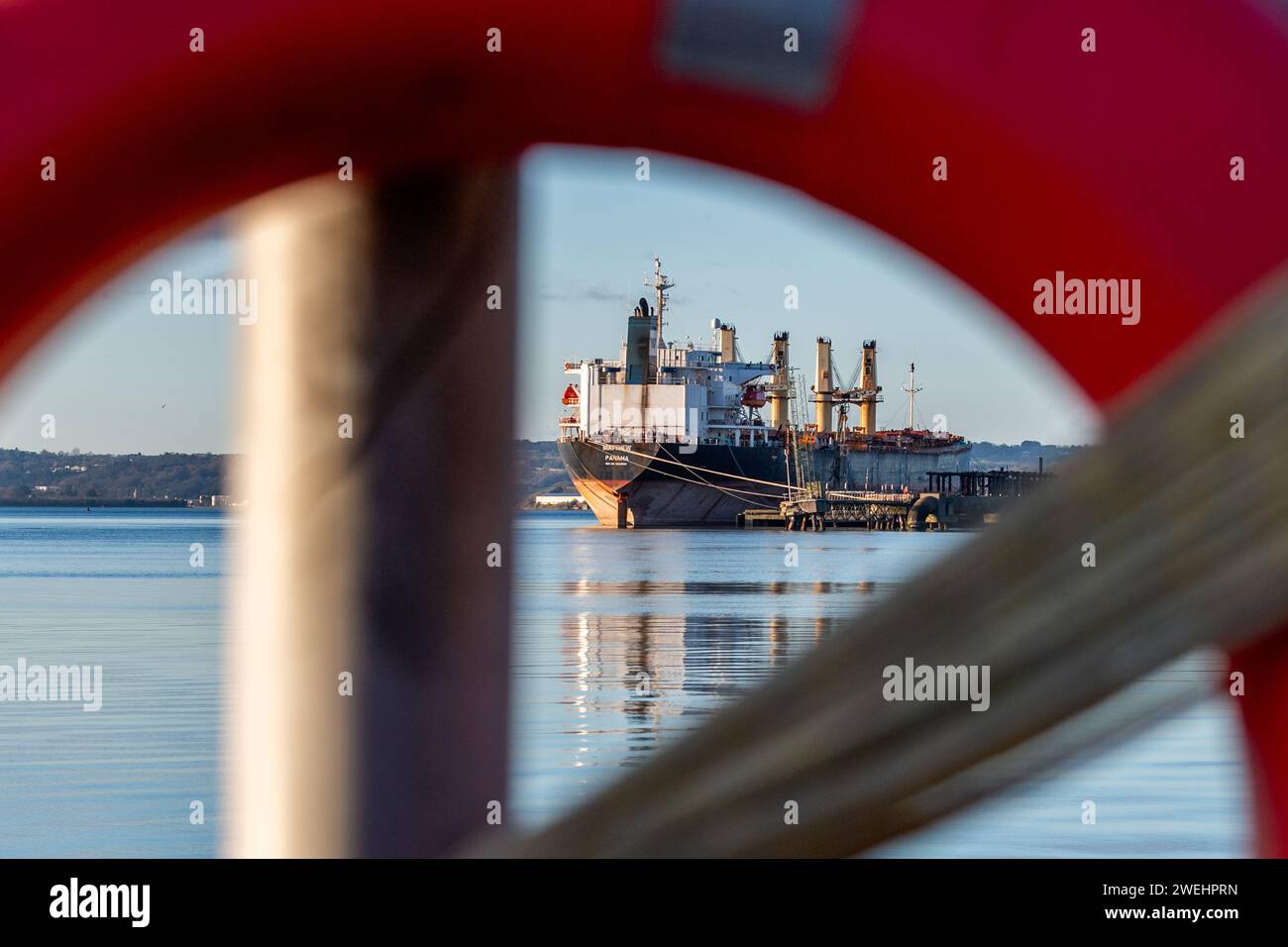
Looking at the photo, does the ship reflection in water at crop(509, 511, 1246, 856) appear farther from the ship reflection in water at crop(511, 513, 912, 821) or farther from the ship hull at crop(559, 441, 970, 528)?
the ship hull at crop(559, 441, 970, 528)

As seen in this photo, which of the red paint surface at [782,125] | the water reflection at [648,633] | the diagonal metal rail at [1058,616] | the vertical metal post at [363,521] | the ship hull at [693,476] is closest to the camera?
the diagonal metal rail at [1058,616]

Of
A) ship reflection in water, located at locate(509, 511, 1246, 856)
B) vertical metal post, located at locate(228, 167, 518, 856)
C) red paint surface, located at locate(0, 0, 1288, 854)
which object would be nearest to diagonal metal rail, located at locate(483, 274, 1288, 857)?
ship reflection in water, located at locate(509, 511, 1246, 856)

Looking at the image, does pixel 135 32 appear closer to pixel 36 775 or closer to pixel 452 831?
pixel 452 831

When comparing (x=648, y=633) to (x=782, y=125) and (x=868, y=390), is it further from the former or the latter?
(x=868, y=390)

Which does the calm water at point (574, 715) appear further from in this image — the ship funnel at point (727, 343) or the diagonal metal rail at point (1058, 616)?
the ship funnel at point (727, 343)

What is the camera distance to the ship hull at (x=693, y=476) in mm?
46625

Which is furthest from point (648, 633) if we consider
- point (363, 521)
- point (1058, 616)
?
point (1058, 616)

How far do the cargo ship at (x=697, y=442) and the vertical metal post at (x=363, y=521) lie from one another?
44.3 meters

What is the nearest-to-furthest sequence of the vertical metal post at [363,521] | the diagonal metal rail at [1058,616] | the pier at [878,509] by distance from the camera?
the diagonal metal rail at [1058,616] → the vertical metal post at [363,521] → the pier at [878,509]

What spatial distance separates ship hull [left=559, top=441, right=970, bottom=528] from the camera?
46.6 m

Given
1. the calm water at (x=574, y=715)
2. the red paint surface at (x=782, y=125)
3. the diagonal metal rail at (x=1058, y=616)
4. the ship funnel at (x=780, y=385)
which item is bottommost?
the calm water at (x=574, y=715)

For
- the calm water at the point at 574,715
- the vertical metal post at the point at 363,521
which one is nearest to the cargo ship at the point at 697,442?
the calm water at the point at 574,715

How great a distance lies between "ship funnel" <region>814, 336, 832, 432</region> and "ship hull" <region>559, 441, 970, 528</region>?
536cm
